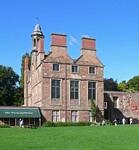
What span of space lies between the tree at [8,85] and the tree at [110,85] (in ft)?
67.6

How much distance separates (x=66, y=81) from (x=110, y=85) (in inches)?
1452

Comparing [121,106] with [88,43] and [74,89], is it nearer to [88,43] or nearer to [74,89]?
[74,89]

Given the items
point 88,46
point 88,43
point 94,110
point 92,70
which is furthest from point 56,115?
point 88,43

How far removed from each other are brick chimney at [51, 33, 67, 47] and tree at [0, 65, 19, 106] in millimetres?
26456

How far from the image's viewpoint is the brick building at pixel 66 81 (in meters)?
62.4

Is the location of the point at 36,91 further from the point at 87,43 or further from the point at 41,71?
the point at 87,43

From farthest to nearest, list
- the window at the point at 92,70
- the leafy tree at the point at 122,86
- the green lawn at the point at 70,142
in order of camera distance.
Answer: the leafy tree at the point at 122,86, the window at the point at 92,70, the green lawn at the point at 70,142

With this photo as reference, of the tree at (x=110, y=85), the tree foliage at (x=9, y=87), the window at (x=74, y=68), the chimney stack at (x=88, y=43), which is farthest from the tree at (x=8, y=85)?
the chimney stack at (x=88, y=43)

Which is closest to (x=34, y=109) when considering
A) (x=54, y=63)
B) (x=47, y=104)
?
(x=47, y=104)

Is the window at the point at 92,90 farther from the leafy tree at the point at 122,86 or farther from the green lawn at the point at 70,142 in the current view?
the leafy tree at the point at 122,86

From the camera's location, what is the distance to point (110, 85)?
9900 cm

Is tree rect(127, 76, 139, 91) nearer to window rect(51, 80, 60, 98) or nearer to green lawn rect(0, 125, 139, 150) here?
window rect(51, 80, 60, 98)

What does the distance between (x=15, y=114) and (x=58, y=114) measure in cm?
659

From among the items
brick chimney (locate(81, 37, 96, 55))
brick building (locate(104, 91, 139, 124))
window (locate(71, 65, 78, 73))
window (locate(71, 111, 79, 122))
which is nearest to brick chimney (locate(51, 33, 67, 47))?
brick chimney (locate(81, 37, 96, 55))
